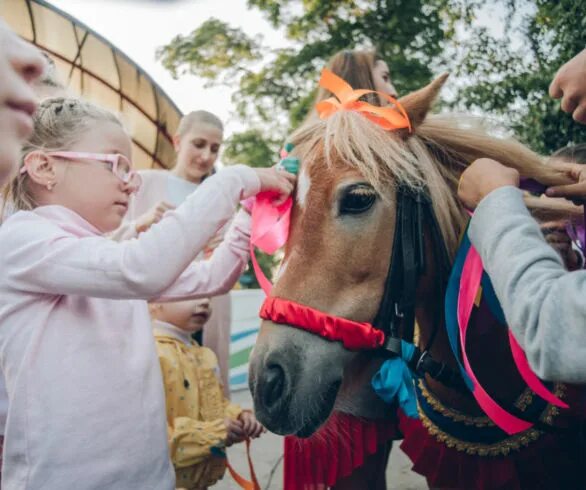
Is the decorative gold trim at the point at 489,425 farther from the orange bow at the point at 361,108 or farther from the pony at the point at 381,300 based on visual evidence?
the orange bow at the point at 361,108

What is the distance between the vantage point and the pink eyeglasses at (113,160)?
155 centimetres

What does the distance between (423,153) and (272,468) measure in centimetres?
282

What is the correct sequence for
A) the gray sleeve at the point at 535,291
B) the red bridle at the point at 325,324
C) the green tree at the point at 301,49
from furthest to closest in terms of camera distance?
the green tree at the point at 301,49 < the red bridle at the point at 325,324 < the gray sleeve at the point at 535,291

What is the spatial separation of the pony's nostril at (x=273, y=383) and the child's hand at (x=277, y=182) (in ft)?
1.70

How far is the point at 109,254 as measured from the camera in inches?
54.9

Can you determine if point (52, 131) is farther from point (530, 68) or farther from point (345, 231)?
point (530, 68)

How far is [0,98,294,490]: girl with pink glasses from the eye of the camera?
53.5 inches

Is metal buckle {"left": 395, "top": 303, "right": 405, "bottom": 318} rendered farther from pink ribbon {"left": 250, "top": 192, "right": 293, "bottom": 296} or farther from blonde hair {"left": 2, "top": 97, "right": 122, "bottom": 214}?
blonde hair {"left": 2, "top": 97, "right": 122, "bottom": 214}

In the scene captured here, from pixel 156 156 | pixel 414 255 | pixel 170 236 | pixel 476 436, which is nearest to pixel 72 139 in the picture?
pixel 170 236

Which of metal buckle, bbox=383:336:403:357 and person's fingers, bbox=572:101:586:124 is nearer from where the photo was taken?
person's fingers, bbox=572:101:586:124

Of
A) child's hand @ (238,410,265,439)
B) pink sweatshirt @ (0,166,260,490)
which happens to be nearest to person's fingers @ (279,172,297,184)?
pink sweatshirt @ (0,166,260,490)

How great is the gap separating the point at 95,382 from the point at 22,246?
1.40 ft

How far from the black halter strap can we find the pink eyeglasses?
33.4 inches

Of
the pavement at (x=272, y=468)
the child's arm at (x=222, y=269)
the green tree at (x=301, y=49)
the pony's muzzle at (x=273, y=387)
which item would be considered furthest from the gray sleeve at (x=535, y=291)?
the green tree at (x=301, y=49)
